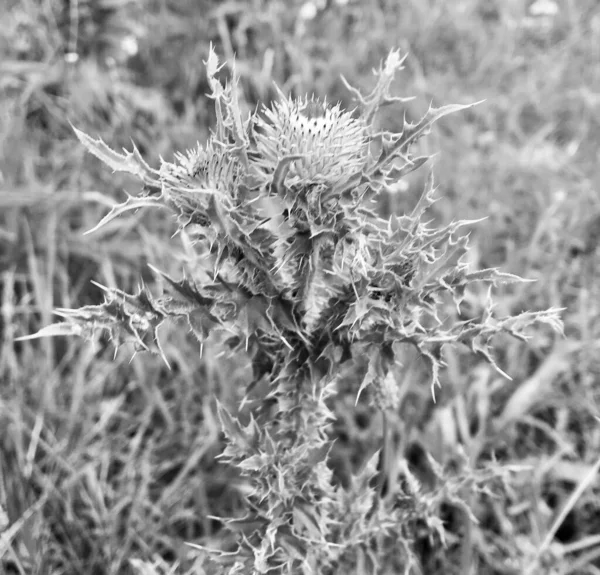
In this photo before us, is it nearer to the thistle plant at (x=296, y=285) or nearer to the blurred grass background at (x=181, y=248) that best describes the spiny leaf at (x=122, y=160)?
the thistle plant at (x=296, y=285)

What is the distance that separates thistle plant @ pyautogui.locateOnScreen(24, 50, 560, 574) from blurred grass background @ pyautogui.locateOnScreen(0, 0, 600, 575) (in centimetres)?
48

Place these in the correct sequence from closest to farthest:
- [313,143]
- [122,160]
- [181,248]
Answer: [313,143] → [122,160] → [181,248]

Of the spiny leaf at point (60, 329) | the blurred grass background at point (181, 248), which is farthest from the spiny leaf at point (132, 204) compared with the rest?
the blurred grass background at point (181, 248)

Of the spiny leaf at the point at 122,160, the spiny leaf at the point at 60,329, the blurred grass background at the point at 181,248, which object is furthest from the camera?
the blurred grass background at the point at 181,248

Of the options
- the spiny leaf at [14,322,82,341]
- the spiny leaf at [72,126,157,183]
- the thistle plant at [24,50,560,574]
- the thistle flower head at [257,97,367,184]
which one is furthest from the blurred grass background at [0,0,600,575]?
the spiny leaf at [72,126,157,183]

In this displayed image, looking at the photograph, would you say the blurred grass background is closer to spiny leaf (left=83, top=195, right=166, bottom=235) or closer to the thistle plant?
the thistle plant

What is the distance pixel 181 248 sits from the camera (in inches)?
153

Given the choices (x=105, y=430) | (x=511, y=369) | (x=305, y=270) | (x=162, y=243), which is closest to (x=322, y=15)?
A: (x=162, y=243)

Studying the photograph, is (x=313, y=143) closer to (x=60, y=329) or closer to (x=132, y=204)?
(x=132, y=204)

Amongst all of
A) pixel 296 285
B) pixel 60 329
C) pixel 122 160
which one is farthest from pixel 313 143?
pixel 60 329

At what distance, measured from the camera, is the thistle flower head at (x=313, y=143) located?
5.81 ft

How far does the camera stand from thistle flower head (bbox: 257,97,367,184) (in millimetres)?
1769

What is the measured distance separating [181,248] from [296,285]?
201 cm

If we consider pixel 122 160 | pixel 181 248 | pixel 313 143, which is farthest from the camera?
pixel 181 248
